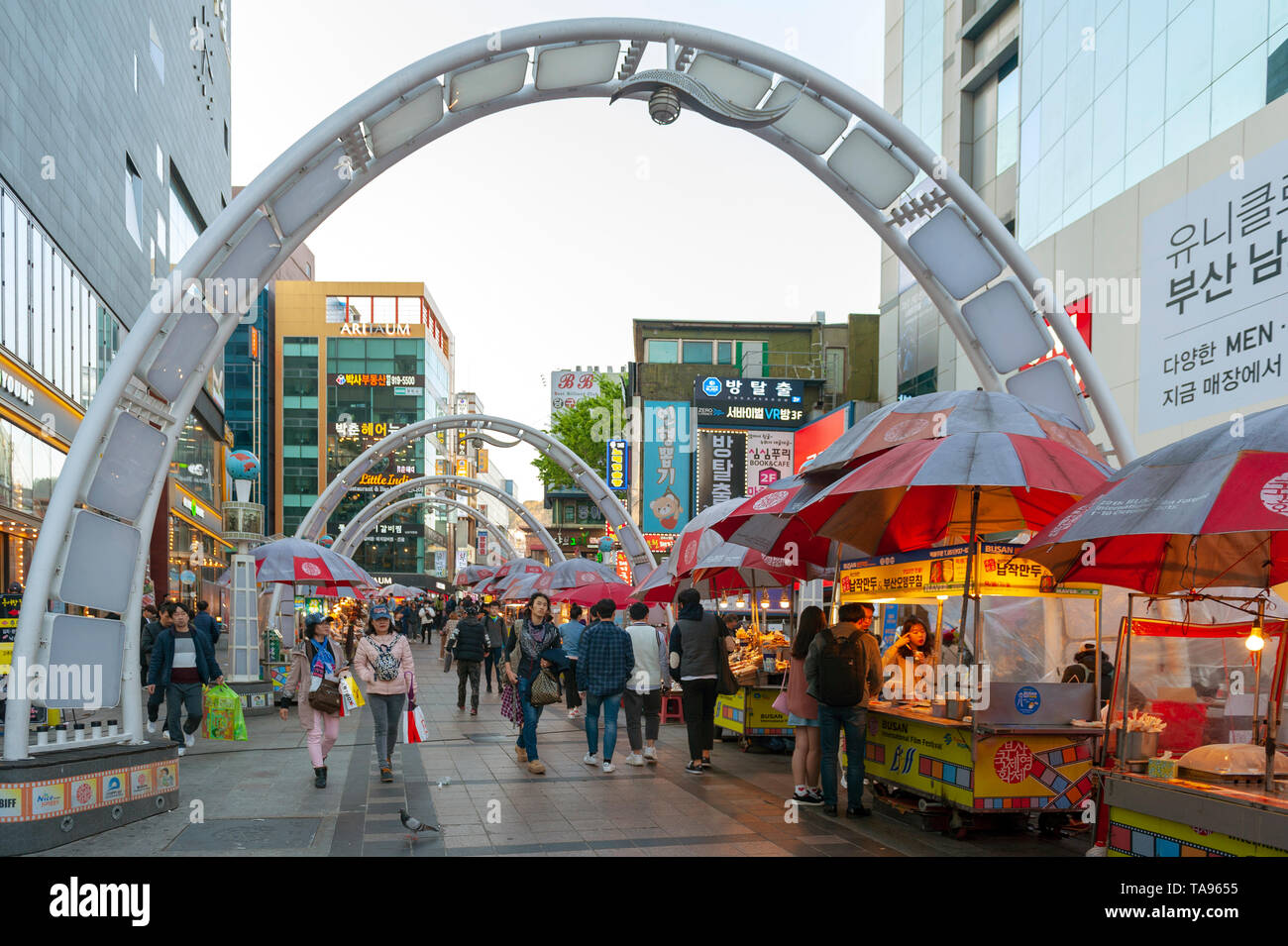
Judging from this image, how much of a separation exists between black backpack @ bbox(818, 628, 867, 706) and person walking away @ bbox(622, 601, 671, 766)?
11.2ft

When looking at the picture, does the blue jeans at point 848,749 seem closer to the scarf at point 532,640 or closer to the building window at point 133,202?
the scarf at point 532,640

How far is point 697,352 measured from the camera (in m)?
56.6

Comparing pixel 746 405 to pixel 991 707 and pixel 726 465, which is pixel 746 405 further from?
pixel 991 707

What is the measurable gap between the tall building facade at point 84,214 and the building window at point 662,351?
20.5m

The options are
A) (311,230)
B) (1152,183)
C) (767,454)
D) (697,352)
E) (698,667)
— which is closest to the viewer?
(311,230)

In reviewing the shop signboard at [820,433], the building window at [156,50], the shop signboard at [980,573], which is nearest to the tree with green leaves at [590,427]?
the shop signboard at [820,433]

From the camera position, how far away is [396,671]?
37.3ft

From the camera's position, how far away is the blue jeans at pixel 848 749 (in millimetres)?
9906

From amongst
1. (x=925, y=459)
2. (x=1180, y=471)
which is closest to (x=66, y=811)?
(x=925, y=459)

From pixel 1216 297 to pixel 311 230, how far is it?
12.0m

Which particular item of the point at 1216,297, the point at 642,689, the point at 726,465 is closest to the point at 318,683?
the point at 642,689

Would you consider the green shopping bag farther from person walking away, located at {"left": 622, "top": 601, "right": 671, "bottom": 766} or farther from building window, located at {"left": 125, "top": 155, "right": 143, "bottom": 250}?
building window, located at {"left": 125, "top": 155, "right": 143, "bottom": 250}

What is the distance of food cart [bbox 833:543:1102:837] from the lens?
8750mm

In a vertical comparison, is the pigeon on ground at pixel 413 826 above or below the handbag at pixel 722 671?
below
